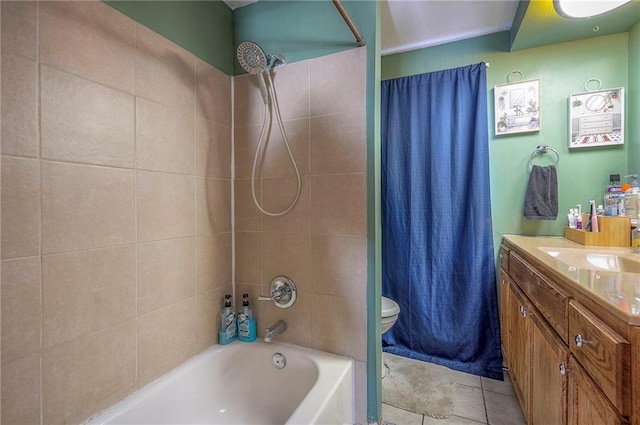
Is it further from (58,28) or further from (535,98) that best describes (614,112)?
(58,28)

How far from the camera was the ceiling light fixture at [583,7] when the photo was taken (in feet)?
4.47

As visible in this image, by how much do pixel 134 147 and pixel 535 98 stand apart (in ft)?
7.63

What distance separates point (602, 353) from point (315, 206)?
1031mm

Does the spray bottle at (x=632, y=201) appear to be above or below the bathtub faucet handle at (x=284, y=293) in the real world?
above

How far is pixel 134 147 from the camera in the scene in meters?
1.04

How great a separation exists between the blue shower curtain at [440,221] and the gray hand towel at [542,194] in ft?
0.80

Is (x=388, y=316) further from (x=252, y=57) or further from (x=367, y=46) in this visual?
(x=252, y=57)

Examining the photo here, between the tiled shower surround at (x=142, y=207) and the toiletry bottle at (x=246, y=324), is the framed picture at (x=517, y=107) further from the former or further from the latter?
the toiletry bottle at (x=246, y=324)

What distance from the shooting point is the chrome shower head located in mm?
1195

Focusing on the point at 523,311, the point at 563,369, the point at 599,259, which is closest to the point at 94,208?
the point at 563,369

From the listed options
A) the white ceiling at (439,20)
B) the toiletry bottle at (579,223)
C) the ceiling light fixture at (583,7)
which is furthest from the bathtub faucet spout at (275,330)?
the ceiling light fixture at (583,7)

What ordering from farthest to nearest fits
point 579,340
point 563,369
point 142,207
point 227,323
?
1. point 227,323
2. point 142,207
3. point 563,369
4. point 579,340

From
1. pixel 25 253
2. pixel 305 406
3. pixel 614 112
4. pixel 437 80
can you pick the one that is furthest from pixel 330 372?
pixel 614 112

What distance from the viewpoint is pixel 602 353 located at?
2.29 ft
